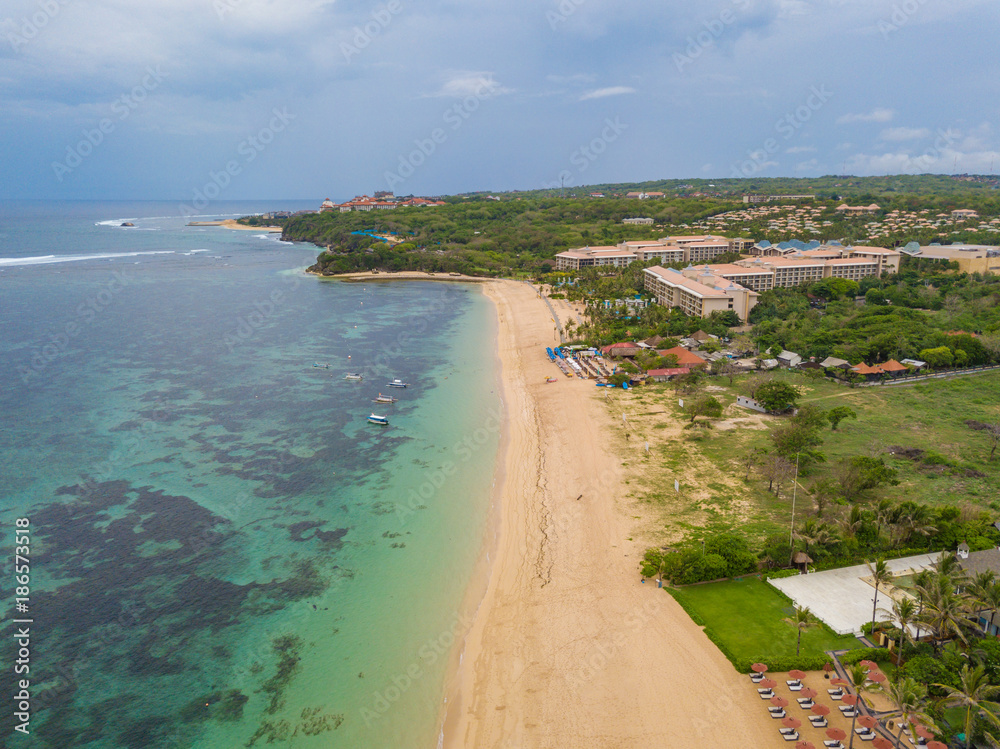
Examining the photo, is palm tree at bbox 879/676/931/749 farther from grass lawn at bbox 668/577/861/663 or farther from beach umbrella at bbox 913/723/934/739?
grass lawn at bbox 668/577/861/663

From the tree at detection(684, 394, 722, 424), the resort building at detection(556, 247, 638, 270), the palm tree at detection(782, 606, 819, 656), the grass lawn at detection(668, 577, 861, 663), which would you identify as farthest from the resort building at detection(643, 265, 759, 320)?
the palm tree at detection(782, 606, 819, 656)

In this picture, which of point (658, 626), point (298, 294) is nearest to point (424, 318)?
point (298, 294)

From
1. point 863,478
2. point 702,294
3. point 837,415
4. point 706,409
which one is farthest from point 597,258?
point 863,478

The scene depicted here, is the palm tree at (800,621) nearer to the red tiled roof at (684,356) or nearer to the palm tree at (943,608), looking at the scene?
the palm tree at (943,608)

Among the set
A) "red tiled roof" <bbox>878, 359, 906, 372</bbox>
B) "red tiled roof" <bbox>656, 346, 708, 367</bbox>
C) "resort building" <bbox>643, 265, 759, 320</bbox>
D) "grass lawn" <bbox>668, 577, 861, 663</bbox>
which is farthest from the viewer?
"resort building" <bbox>643, 265, 759, 320</bbox>

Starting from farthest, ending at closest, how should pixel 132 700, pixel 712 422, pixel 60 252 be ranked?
pixel 60 252 < pixel 712 422 < pixel 132 700

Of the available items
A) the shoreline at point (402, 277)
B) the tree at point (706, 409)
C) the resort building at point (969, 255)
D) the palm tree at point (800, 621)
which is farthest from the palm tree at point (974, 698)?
the shoreline at point (402, 277)

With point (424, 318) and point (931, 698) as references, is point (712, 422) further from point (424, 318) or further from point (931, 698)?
point (424, 318)

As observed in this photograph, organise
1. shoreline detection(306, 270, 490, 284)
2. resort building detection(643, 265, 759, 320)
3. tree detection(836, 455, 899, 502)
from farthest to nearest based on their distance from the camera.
A: shoreline detection(306, 270, 490, 284) → resort building detection(643, 265, 759, 320) → tree detection(836, 455, 899, 502)
